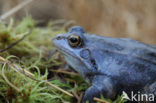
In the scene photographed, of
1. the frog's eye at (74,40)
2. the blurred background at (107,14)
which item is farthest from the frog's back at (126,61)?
the blurred background at (107,14)

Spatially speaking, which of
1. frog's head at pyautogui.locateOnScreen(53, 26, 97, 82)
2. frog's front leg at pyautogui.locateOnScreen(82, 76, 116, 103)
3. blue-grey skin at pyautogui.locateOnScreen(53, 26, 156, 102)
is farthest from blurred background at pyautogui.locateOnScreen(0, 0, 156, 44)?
frog's front leg at pyautogui.locateOnScreen(82, 76, 116, 103)

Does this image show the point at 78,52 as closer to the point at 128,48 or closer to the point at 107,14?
the point at 128,48

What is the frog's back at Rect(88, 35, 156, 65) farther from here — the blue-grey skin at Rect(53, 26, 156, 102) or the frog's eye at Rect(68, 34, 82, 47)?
the frog's eye at Rect(68, 34, 82, 47)

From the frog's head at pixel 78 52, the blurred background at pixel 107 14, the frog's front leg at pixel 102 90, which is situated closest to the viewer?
the frog's front leg at pixel 102 90

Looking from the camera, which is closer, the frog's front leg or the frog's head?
the frog's front leg

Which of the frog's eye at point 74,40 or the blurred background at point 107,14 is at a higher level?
the blurred background at point 107,14

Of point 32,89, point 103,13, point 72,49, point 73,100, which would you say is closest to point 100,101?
point 73,100

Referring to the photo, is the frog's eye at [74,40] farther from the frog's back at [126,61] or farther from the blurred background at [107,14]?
the blurred background at [107,14]

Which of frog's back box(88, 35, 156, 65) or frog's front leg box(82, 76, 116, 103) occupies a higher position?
frog's back box(88, 35, 156, 65)
